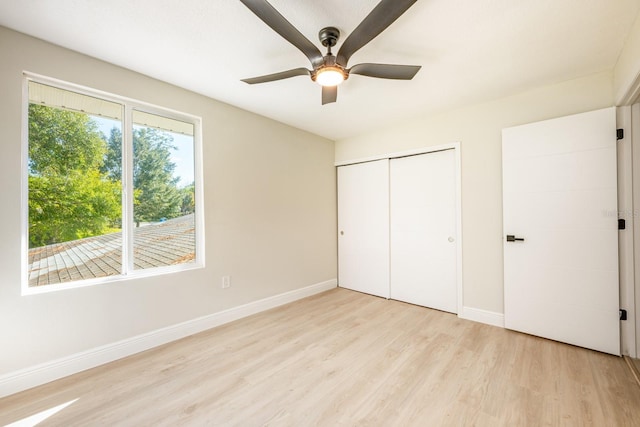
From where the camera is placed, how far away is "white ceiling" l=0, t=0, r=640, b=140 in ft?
5.15

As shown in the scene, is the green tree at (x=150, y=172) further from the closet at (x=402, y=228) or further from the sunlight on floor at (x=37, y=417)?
the closet at (x=402, y=228)

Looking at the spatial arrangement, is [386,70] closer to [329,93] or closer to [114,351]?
[329,93]

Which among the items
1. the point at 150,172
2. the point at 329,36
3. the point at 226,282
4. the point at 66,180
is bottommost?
the point at 226,282

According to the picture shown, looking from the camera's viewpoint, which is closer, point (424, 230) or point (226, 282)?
point (226, 282)

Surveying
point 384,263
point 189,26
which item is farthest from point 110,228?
point 384,263

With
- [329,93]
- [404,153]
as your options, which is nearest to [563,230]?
[404,153]

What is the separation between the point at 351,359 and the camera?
7.12 ft

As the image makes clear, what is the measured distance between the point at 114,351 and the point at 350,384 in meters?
1.98

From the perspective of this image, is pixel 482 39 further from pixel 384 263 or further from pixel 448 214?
pixel 384 263

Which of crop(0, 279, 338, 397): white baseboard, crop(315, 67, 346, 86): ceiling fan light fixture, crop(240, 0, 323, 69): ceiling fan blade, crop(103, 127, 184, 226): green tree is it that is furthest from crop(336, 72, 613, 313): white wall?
crop(103, 127, 184, 226): green tree

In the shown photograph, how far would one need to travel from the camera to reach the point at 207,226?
2.77m

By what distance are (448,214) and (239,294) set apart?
8.97 feet

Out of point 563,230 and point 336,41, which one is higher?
point 336,41

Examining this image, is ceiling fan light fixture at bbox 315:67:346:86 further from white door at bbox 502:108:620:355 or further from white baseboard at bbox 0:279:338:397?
white baseboard at bbox 0:279:338:397
